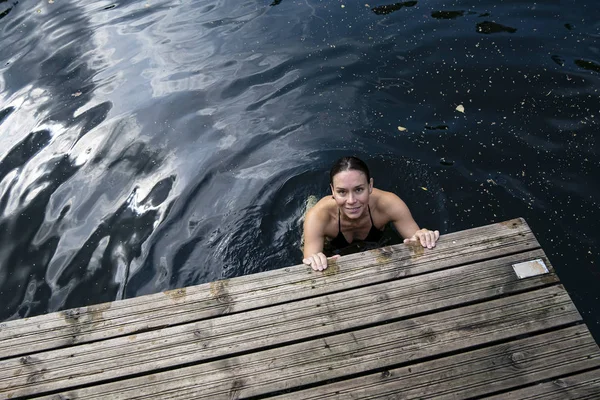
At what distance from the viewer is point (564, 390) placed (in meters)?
3.33

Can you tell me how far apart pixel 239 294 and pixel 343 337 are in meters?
0.80

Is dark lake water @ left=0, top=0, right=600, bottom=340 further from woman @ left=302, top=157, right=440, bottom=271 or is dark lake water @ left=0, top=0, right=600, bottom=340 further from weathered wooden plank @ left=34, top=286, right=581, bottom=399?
weathered wooden plank @ left=34, top=286, right=581, bottom=399

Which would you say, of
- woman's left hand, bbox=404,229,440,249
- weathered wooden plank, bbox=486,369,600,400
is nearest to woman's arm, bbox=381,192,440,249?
woman's left hand, bbox=404,229,440,249

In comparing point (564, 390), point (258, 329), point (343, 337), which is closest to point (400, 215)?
point (343, 337)

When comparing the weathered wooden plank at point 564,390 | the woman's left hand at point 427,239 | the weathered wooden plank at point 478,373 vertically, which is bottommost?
the weathered wooden plank at point 564,390

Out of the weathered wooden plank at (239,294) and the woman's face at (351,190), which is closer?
the weathered wooden plank at (239,294)

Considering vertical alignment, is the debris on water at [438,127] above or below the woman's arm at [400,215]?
below

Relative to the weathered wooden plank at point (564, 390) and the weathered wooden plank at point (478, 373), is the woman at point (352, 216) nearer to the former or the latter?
the weathered wooden plank at point (478, 373)

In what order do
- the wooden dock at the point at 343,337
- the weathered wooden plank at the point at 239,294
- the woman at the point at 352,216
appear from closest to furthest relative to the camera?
the wooden dock at the point at 343,337 < the weathered wooden plank at the point at 239,294 < the woman at the point at 352,216

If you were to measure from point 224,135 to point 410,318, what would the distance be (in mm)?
4202

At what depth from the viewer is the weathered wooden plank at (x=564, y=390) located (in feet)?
10.8

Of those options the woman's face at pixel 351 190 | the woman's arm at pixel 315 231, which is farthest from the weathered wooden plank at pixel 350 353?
the woman's arm at pixel 315 231

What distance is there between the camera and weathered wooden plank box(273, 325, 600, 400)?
11.2 ft

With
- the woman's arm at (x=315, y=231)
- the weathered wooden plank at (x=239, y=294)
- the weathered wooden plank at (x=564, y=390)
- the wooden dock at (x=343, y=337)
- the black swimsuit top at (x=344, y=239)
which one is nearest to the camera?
the weathered wooden plank at (x=564, y=390)
